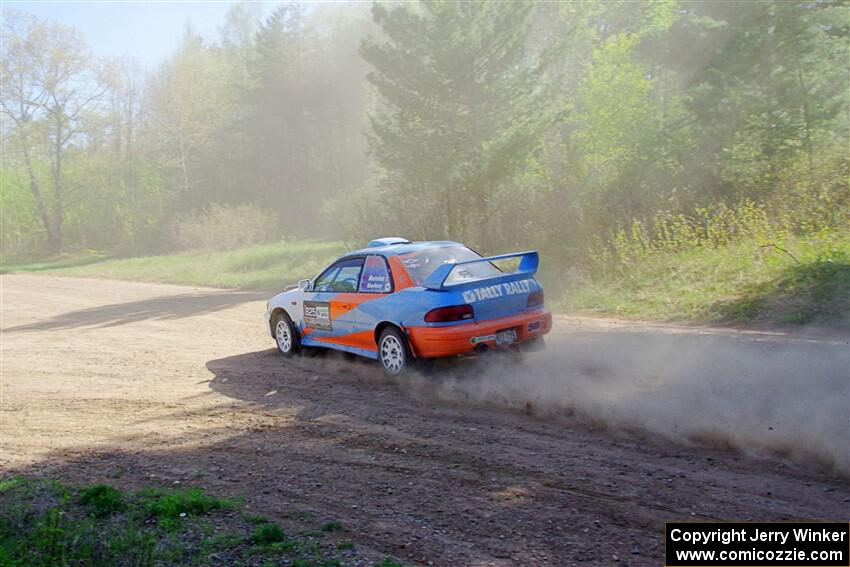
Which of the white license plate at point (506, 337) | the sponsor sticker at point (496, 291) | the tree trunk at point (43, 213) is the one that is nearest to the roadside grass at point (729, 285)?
the sponsor sticker at point (496, 291)

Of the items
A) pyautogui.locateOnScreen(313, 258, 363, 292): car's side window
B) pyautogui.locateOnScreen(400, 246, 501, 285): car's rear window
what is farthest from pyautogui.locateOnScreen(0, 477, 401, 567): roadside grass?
pyautogui.locateOnScreen(313, 258, 363, 292): car's side window

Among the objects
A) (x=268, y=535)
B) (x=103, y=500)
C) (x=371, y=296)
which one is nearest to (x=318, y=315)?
(x=371, y=296)

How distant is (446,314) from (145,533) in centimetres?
425

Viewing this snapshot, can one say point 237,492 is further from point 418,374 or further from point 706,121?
point 706,121

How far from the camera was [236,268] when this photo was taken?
101 feet

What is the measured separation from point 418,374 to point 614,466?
11.2 feet

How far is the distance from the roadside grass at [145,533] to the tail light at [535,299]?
4671 mm

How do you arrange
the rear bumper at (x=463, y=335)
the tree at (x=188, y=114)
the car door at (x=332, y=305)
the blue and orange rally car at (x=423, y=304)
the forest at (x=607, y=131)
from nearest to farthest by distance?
the rear bumper at (x=463, y=335), the blue and orange rally car at (x=423, y=304), the car door at (x=332, y=305), the forest at (x=607, y=131), the tree at (x=188, y=114)

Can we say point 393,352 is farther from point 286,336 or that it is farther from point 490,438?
point 286,336

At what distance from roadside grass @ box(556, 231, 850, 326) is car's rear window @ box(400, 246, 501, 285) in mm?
4740

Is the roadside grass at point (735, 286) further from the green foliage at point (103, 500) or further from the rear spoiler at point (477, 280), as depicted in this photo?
the green foliage at point (103, 500)

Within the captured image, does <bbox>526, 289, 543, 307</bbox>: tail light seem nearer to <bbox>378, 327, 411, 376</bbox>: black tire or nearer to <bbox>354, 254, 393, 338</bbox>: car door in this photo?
<bbox>378, 327, 411, 376</bbox>: black tire

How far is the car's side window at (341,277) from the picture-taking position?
9.73 meters

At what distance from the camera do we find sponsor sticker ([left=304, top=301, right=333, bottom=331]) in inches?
397
